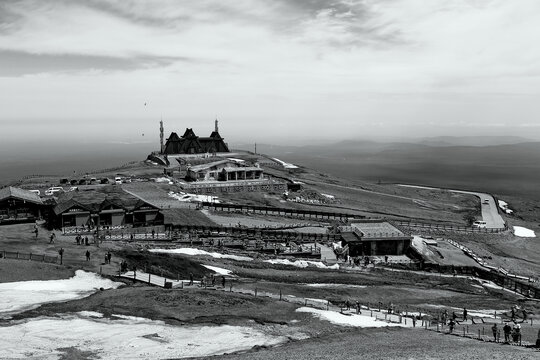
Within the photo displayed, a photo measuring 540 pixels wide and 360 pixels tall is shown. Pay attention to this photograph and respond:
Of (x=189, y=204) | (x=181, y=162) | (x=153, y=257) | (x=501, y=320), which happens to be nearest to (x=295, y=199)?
(x=189, y=204)

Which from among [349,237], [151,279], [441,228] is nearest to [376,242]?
[349,237]

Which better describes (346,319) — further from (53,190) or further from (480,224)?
(480,224)

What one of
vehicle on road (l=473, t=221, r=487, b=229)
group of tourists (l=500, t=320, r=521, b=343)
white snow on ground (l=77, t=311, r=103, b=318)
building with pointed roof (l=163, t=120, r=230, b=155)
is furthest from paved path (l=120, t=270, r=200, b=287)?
building with pointed roof (l=163, t=120, r=230, b=155)

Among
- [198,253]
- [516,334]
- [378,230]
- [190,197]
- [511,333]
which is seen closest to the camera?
[516,334]

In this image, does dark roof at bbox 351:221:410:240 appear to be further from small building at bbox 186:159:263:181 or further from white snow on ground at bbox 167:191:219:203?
small building at bbox 186:159:263:181

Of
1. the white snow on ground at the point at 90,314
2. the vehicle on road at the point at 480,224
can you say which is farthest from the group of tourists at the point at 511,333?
the vehicle on road at the point at 480,224
